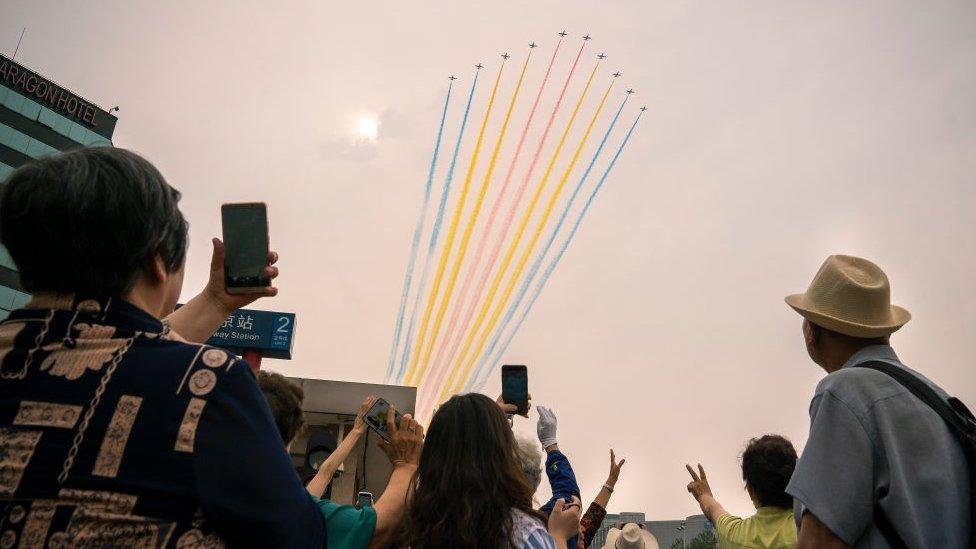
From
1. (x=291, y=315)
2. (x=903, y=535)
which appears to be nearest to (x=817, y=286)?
(x=903, y=535)

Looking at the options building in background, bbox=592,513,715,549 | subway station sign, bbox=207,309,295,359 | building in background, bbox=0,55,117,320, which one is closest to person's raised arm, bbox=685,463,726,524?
subway station sign, bbox=207,309,295,359

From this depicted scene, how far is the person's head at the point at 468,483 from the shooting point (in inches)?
116

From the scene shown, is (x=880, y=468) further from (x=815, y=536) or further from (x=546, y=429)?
(x=546, y=429)

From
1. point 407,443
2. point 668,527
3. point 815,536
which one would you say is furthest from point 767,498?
point 668,527

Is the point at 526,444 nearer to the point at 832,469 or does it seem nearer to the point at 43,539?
the point at 832,469

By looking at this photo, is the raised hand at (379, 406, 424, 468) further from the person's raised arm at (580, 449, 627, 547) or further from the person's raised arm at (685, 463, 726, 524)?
the person's raised arm at (685, 463, 726, 524)

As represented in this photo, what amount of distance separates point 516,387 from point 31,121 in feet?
175

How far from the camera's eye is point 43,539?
4.80 feet

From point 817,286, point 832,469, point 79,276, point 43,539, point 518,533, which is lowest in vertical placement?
point 518,533

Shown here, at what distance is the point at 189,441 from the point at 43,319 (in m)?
0.56

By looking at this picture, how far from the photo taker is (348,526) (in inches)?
97.5

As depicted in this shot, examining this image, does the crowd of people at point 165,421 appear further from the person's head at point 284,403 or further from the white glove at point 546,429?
the white glove at point 546,429

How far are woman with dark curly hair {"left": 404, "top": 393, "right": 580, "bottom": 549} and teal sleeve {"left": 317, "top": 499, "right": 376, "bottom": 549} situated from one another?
0.50m

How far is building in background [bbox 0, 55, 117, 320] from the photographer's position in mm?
43125
